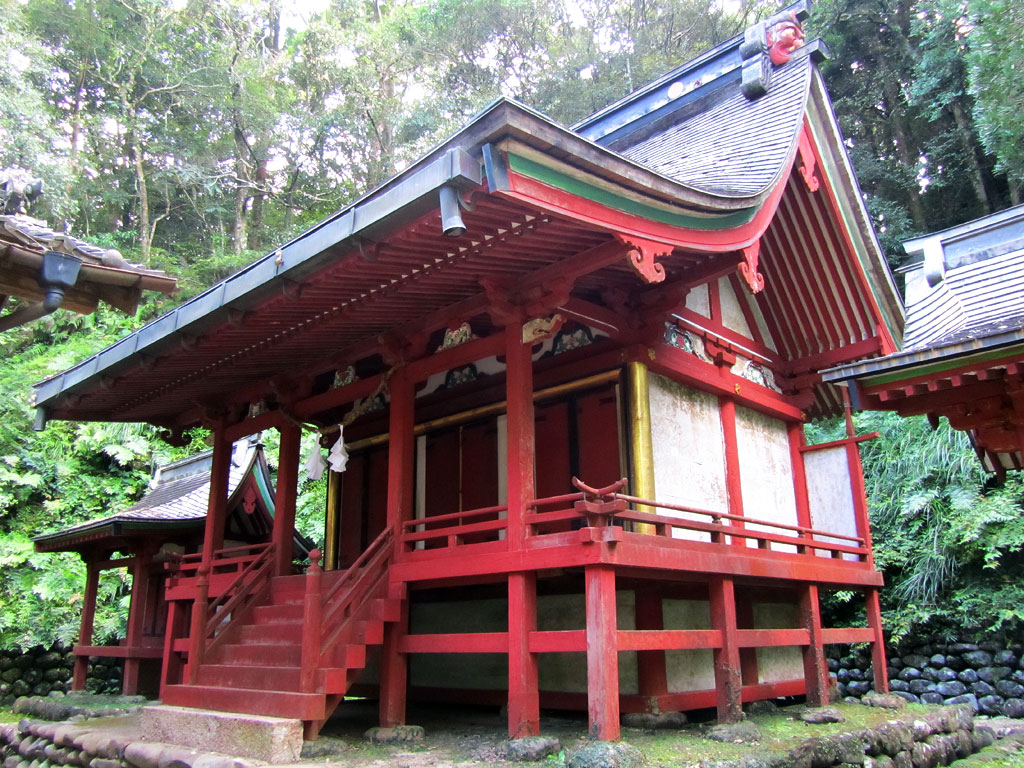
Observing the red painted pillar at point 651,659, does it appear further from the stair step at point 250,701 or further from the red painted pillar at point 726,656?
the stair step at point 250,701

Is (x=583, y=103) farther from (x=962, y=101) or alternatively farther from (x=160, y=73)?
(x=160, y=73)

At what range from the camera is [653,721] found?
7.19 meters

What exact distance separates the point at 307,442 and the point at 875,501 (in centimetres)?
1555

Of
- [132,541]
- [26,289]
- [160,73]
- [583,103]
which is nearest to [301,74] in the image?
[160,73]

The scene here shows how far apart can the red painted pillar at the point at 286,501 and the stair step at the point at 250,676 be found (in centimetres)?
184

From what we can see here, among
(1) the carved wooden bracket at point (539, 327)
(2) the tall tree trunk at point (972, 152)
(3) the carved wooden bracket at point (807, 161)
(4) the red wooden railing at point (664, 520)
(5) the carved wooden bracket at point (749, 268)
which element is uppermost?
(2) the tall tree trunk at point (972, 152)

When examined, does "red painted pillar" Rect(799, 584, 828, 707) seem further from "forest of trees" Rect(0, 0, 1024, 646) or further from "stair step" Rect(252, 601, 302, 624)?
"forest of trees" Rect(0, 0, 1024, 646)

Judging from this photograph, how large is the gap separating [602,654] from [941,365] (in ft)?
11.4

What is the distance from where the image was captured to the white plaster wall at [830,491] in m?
10.5

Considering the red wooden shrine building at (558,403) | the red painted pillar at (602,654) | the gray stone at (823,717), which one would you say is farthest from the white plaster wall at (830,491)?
the red painted pillar at (602,654)

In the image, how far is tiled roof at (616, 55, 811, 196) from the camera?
8.01 meters

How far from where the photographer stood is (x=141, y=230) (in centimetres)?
2855

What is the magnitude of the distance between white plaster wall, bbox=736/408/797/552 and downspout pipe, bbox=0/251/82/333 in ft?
24.3

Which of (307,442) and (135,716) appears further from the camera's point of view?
(307,442)
